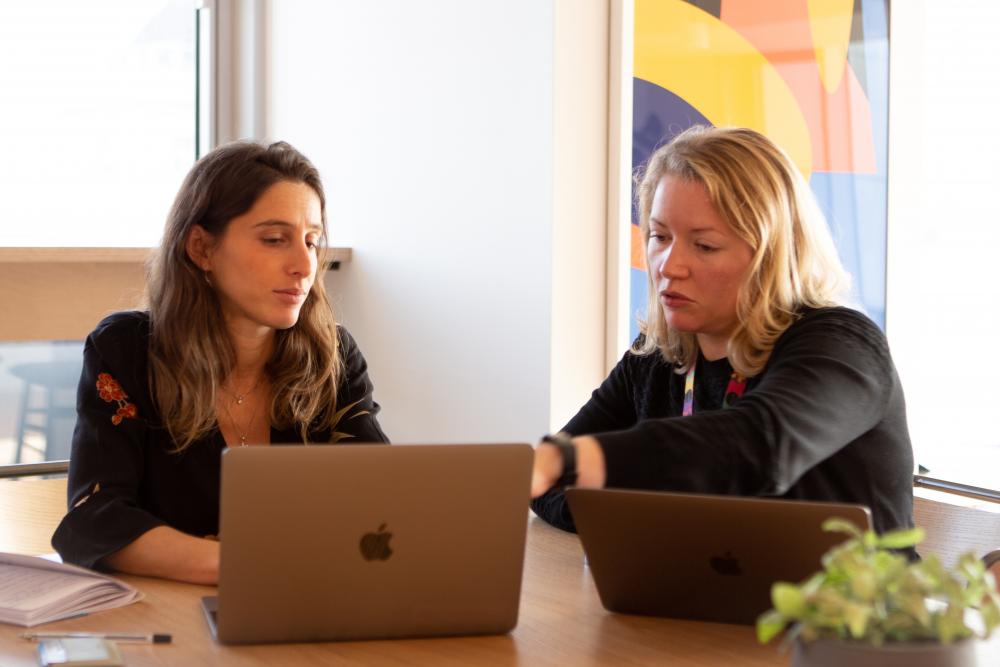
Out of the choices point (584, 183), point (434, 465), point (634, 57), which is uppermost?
point (634, 57)

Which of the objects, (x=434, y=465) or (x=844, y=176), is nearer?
(x=434, y=465)

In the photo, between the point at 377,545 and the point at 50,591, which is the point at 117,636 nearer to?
the point at 50,591

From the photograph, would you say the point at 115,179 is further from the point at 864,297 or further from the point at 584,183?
the point at 864,297

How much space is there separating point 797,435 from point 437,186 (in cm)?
197

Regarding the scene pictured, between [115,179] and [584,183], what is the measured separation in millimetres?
1558

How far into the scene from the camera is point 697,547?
4.33 feet

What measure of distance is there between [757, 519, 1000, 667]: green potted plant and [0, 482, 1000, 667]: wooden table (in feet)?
1.27

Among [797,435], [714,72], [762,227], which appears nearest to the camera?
[797,435]

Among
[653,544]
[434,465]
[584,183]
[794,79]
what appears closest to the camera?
[434,465]

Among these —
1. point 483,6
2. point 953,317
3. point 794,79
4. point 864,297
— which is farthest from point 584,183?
point 953,317

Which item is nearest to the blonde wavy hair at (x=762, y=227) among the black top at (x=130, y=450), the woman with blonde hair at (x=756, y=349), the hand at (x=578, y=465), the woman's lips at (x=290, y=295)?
the woman with blonde hair at (x=756, y=349)

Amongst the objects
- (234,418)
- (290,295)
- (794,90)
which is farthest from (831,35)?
(234,418)

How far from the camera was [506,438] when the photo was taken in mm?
3164

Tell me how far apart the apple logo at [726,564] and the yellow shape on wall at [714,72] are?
194cm
